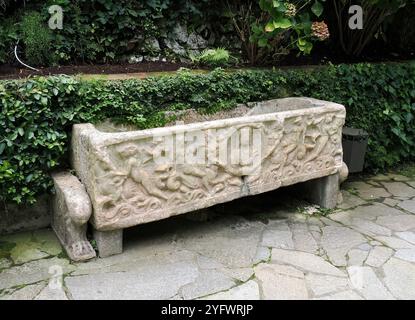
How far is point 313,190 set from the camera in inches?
182

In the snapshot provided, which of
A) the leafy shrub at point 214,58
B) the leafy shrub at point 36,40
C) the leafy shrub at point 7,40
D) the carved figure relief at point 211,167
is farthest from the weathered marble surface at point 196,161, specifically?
the leafy shrub at point 7,40

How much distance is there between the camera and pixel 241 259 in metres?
3.50

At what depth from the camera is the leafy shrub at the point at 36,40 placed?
443cm

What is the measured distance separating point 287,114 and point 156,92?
120 centimetres

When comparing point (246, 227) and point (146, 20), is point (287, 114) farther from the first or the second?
point (146, 20)

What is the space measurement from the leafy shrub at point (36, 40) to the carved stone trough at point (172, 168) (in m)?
1.32

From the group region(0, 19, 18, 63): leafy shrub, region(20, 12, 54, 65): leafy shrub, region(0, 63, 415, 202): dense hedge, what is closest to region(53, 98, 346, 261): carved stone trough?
region(0, 63, 415, 202): dense hedge

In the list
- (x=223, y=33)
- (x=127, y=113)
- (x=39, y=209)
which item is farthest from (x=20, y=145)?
(x=223, y=33)

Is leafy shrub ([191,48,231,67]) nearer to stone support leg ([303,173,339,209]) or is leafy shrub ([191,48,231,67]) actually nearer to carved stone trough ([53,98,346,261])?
carved stone trough ([53,98,346,261])

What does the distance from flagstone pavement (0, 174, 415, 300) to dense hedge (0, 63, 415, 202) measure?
Result: 673 millimetres

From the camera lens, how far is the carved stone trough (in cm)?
322

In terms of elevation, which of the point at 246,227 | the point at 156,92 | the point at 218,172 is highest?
the point at 156,92

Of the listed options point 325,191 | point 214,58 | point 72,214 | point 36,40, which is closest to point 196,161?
point 72,214

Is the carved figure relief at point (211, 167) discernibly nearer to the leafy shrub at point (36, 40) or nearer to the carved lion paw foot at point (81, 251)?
the carved lion paw foot at point (81, 251)
